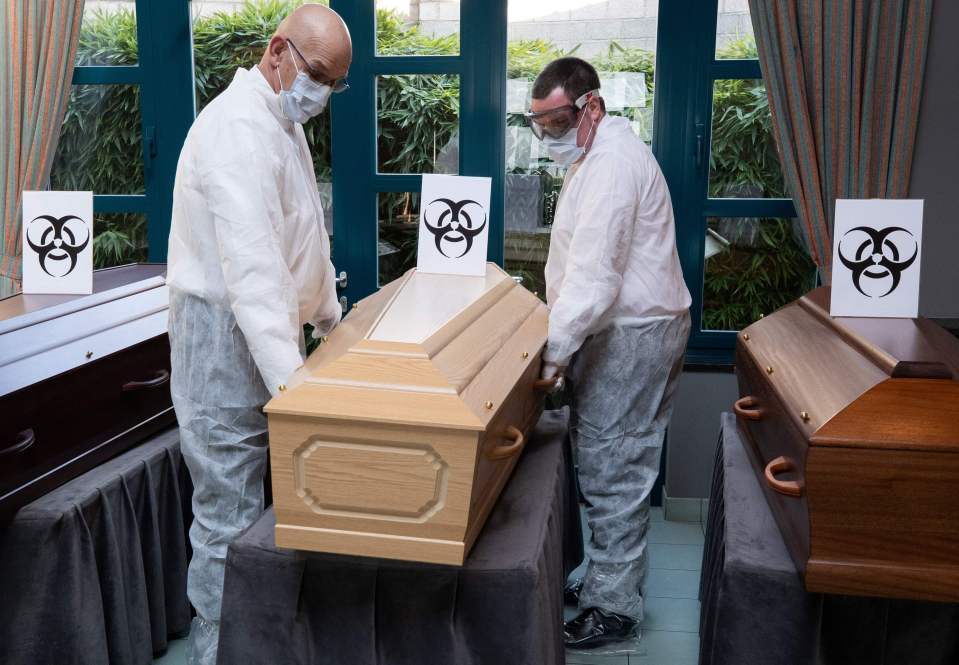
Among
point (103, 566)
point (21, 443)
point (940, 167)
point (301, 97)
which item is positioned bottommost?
point (103, 566)

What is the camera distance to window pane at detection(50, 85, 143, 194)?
165 inches

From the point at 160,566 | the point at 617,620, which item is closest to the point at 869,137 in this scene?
the point at 617,620

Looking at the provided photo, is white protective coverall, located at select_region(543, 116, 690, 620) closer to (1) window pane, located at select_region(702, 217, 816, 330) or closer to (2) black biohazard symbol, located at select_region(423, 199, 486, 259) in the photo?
(2) black biohazard symbol, located at select_region(423, 199, 486, 259)

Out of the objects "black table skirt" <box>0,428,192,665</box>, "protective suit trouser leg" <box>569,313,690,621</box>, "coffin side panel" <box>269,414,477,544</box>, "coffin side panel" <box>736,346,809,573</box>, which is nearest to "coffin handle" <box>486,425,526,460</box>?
"coffin side panel" <box>269,414,477,544</box>

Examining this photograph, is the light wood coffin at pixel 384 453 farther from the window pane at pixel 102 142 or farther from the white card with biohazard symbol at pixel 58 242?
the window pane at pixel 102 142

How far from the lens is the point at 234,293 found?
2.06 m

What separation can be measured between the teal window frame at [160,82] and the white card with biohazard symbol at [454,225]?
1750mm

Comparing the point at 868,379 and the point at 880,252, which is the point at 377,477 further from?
the point at 880,252

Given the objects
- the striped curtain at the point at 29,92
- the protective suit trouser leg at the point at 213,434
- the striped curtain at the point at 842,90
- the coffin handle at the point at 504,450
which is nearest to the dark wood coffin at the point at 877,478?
the coffin handle at the point at 504,450

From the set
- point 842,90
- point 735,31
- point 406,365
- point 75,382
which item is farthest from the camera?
point 735,31

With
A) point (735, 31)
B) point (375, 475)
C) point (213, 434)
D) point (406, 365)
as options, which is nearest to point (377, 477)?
point (375, 475)

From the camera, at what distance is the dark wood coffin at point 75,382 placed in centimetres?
235

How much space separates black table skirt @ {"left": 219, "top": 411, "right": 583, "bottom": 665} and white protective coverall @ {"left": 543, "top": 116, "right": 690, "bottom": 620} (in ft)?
2.95

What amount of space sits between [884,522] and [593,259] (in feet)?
3.69
